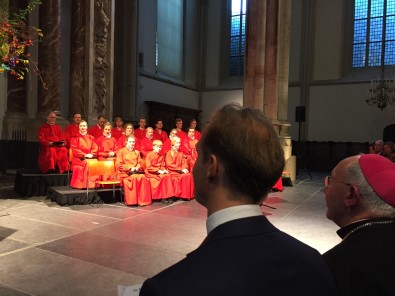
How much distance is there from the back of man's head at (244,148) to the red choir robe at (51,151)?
8.63 m

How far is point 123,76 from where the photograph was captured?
1627 centimetres

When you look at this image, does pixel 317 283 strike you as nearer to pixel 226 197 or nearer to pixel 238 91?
pixel 226 197

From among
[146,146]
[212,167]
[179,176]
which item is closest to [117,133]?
[146,146]

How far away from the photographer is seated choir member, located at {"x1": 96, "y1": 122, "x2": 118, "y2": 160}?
28.9 ft

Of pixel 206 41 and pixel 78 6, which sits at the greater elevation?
pixel 206 41

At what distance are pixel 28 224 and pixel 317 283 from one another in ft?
19.1

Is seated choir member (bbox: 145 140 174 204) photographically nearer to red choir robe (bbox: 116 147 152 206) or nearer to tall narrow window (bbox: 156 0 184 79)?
red choir robe (bbox: 116 147 152 206)

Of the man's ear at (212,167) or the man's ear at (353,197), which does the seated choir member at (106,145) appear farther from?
the man's ear at (212,167)

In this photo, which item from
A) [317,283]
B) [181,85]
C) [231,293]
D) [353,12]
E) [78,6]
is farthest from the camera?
[181,85]

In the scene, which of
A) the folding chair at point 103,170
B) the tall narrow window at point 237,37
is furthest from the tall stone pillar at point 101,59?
the tall narrow window at point 237,37

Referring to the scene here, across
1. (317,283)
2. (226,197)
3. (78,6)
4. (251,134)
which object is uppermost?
(78,6)

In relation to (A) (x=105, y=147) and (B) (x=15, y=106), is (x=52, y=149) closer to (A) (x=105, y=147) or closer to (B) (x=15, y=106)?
(A) (x=105, y=147)

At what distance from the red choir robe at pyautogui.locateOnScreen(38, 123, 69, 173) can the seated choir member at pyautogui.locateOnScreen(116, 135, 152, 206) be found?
73.5 inches

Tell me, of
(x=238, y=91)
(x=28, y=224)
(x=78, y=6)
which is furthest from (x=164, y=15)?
(x=28, y=224)
